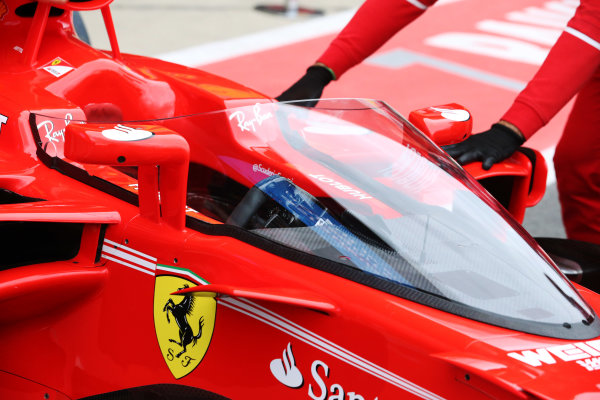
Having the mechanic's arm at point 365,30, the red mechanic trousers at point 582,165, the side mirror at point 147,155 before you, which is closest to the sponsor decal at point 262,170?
the side mirror at point 147,155

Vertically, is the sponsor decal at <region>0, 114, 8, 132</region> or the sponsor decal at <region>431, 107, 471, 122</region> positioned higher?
the sponsor decal at <region>431, 107, 471, 122</region>

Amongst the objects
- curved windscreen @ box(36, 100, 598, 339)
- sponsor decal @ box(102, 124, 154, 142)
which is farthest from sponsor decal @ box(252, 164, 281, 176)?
sponsor decal @ box(102, 124, 154, 142)

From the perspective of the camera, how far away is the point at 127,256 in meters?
1.78

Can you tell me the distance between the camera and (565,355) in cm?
147

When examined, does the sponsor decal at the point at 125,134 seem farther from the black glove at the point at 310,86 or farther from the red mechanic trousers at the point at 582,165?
the red mechanic trousers at the point at 582,165

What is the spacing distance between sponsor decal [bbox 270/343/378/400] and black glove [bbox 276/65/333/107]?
1293 mm

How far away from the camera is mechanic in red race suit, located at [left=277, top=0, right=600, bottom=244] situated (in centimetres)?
243

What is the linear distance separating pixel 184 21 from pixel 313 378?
6.63m

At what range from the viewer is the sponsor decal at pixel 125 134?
5.06 feet

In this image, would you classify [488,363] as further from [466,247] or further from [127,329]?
[127,329]

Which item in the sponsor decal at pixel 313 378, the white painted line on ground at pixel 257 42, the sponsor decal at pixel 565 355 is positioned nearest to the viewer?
the sponsor decal at pixel 565 355

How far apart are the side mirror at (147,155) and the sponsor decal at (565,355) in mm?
739

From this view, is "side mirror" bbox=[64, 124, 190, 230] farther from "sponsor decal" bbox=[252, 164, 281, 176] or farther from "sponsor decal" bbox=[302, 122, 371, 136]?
"sponsor decal" bbox=[302, 122, 371, 136]

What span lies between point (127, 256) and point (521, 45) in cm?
705
